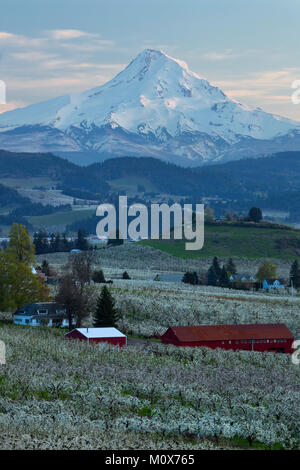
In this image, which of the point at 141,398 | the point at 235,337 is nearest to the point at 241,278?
the point at 235,337

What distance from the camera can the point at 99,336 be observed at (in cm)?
5734

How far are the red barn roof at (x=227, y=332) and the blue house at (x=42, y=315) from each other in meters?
9.34

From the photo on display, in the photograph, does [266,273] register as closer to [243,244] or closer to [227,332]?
[243,244]

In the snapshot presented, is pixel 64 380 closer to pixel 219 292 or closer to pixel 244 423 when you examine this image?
pixel 244 423

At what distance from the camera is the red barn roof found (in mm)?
60656

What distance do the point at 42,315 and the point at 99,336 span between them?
7947 millimetres

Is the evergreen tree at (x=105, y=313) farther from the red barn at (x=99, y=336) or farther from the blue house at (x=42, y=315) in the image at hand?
the red barn at (x=99, y=336)

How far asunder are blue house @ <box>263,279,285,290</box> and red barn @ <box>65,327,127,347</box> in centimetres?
5479

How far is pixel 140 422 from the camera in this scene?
33.7m

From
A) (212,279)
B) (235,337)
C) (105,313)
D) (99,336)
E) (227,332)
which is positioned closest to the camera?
(99,336)

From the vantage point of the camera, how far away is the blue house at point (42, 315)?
63.4 metres

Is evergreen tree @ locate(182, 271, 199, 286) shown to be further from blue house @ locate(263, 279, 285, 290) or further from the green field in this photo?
the green field
